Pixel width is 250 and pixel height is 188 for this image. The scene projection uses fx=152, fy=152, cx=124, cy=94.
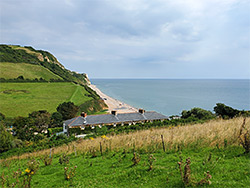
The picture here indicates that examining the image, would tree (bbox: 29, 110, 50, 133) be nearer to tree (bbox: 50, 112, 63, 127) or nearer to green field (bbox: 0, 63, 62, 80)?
tree (bbox: 50, 112, 63, 127)

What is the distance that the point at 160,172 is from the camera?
181 inches

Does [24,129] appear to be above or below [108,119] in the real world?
below

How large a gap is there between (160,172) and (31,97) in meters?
65.4

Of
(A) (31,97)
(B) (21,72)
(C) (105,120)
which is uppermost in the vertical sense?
(B) (21,72)

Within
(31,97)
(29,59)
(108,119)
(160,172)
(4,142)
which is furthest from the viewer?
(29,59)

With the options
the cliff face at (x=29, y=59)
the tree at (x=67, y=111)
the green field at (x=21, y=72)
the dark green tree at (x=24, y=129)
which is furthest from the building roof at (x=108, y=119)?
the cliff face at (x=29, y=59)

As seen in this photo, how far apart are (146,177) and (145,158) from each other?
57.3 inches

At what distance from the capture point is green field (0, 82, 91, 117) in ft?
156

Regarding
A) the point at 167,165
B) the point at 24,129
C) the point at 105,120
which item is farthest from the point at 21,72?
the point at 167,165

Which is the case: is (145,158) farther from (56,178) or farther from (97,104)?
(97,104)

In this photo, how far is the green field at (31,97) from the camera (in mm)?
47669

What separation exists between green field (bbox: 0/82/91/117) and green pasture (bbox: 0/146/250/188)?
158 feet

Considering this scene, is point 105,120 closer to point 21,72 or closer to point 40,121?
point 40,121

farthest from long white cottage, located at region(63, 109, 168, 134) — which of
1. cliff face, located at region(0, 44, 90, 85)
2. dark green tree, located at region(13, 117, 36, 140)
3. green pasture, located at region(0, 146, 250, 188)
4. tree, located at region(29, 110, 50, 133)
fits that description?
cliff face, located at region(0, 44, 90, 85)
